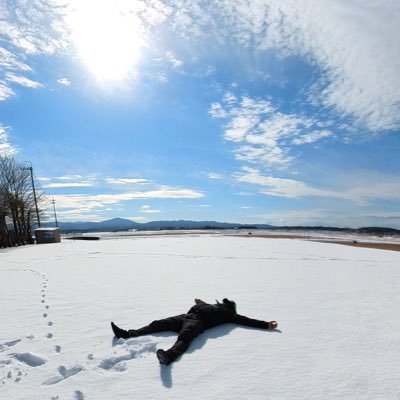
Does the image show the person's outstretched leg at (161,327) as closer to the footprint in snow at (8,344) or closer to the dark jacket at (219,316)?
the dark jacket at (219,316)

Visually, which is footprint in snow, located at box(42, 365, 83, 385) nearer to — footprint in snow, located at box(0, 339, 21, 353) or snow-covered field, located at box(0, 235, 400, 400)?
snow-covered field, located at box(0, 235, 400, 400)

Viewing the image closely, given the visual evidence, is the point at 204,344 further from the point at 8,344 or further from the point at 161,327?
the point at 8,344

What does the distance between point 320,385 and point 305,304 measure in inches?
142

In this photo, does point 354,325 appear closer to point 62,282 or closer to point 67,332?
point 67,332

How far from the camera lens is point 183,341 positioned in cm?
459

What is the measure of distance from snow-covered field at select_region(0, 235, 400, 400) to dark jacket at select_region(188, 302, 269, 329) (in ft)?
0.47

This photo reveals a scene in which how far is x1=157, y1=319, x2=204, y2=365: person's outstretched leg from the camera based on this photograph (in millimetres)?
4113

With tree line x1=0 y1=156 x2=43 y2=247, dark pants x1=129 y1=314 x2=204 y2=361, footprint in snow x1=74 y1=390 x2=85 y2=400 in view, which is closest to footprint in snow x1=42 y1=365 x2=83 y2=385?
footprint in snow x1=74 y1=390 x2=85 y2=400

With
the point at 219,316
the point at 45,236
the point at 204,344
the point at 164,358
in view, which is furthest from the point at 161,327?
the point at 45,236

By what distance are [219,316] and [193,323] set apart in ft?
2.17

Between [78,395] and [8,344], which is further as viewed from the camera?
[8,344]

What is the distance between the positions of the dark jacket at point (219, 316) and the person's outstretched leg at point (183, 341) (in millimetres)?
221

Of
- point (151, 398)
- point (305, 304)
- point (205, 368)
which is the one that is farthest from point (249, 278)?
point (151, 398)

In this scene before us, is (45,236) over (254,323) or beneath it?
over
